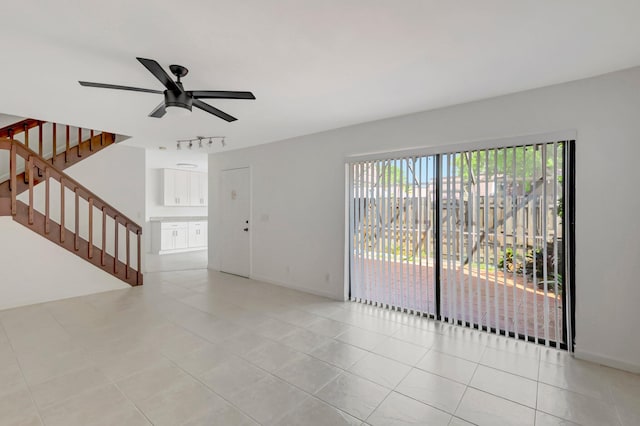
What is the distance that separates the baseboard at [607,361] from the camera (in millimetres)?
2428

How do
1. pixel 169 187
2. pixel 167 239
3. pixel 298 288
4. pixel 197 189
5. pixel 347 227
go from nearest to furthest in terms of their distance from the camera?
pixel 347 227, pixel 298 288, pixel 167 239, pixel 169 187, pixel 197 189

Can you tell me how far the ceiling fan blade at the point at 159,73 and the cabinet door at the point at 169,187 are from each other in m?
7.19

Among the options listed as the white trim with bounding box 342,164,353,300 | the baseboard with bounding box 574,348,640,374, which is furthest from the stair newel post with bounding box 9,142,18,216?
the baseboard with bounding box 574,348,640,374

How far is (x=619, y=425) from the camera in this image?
71.8 inches

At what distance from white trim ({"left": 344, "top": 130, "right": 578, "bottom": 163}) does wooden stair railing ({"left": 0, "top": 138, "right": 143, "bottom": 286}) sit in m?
3.95

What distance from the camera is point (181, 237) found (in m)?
8.70

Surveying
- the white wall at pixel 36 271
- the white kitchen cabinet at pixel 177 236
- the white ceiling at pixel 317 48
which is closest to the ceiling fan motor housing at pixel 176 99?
the white ceiling at pixel 317 48

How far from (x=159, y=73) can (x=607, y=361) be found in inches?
169

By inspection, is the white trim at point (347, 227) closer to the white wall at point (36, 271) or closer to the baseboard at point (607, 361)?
the baseboard at point (607, 361)

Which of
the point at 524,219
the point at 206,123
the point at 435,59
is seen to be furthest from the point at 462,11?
the point at 206,123

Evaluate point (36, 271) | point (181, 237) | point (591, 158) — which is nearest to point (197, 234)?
point (181, 237)

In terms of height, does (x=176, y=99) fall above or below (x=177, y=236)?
above

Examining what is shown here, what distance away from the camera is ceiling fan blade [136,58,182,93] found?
6.03 ft

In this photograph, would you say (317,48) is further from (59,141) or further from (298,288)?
(59,141)
